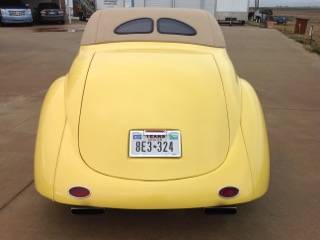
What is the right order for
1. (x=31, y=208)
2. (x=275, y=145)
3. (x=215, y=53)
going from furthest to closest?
1. (x=275, y=145)
2. (x=215, y=53)
3. (x=31, y=208)

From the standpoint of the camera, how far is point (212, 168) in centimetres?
326

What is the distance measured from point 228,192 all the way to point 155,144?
590mm

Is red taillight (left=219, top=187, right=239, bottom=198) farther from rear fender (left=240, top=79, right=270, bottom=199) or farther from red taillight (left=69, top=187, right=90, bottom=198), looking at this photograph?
red taillight (left=69, top=187, right=90, bottom=198)

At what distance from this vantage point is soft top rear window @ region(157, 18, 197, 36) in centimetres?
473

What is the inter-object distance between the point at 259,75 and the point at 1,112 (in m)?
6.02

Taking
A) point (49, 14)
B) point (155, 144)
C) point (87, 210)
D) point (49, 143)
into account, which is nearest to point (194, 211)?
point (155, 144)

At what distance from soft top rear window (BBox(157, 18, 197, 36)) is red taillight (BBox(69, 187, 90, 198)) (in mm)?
2113

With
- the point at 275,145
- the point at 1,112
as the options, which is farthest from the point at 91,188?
the point at 1,112

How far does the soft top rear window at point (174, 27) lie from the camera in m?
4.73

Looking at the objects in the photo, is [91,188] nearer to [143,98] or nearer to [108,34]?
[143,98]

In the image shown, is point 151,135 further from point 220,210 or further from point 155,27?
point 155,27

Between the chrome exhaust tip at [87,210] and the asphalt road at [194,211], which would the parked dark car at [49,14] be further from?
the chrome exhaust tip at [87,210]

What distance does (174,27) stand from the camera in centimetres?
479

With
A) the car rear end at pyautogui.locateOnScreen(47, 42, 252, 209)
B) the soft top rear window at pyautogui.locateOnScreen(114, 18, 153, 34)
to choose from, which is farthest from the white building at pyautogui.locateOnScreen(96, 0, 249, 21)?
the car rear end at pyautogui.locateOnScreen(47, 42, 252, 209)
